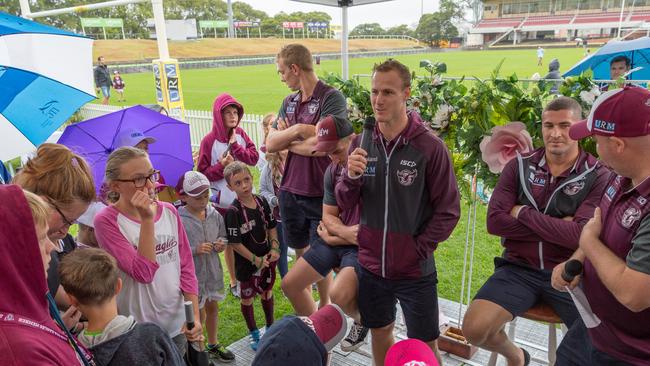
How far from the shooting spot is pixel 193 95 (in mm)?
25328

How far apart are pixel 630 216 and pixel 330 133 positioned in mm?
1733

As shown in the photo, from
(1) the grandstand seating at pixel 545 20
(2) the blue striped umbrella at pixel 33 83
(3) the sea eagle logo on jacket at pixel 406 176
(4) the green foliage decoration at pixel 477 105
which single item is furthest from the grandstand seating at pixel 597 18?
(2) the blue striped umbrella at pixel 33 83

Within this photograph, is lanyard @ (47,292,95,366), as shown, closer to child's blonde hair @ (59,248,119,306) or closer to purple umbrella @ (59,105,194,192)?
child's blonde hair @ (59,248,119,306)

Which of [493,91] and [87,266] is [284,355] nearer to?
[87,266]

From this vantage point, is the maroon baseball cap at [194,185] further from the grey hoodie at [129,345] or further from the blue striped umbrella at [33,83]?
the grey hoodie at [129,345]

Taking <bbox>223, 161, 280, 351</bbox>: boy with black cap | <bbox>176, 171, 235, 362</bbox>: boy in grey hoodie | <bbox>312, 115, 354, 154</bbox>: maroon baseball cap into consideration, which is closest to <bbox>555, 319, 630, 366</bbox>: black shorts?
<bbox>312, 115, 354, 154</bbox>: maroon baseball cap

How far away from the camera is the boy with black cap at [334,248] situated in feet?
9.23

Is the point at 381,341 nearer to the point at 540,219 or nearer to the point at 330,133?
the point at 540,219

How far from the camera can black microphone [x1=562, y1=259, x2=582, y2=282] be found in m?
2.02

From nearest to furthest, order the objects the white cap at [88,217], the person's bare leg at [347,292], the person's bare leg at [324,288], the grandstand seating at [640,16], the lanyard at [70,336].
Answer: the lanyard at [70,336]
the person's bare leg at [347,292]
the white cap at [88,217]
the person's bare leg at [324,288]
the grandstand seating at [640,16]

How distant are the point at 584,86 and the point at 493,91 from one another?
22.2 inches

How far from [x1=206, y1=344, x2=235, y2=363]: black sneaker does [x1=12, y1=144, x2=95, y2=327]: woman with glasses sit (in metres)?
1.69

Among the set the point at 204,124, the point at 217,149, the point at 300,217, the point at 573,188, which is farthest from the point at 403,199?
the point at 204,124

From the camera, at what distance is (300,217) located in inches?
144
